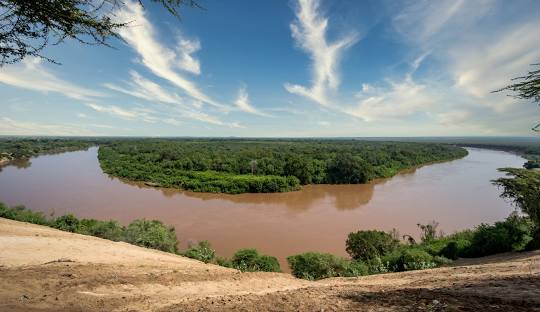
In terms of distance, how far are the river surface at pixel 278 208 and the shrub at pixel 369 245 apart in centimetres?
263

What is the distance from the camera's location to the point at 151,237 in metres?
15.6

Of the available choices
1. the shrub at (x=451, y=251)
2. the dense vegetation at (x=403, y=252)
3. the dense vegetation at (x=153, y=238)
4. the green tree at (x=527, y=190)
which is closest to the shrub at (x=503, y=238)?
the dense vegetation at (x=403, y=252)

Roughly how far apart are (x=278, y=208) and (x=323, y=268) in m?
17.9

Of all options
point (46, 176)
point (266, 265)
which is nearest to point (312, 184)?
point (266, 265)

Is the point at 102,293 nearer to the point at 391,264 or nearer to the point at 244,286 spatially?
the point at 244,286

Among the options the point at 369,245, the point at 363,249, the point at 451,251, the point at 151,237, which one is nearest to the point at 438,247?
the point at 451,251

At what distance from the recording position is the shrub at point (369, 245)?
15.3 meters

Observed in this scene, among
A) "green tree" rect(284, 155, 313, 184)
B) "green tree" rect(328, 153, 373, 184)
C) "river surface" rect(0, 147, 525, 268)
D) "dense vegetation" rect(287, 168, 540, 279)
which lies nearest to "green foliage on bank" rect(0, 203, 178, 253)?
"river surface" rect(0, 147, 525, 268)

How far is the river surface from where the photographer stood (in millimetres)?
20984

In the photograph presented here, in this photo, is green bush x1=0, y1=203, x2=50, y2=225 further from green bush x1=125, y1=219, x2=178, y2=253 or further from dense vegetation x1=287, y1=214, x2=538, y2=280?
dense vegetation x1=287, y1=214, x2=538, y2=280

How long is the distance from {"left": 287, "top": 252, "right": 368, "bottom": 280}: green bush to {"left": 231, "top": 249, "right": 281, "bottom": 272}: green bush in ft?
3.55

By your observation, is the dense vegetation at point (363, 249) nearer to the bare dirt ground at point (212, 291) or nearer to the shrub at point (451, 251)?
the shrub at point (451, 251)

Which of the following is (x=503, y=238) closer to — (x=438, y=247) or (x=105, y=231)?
(x=438, y=247)

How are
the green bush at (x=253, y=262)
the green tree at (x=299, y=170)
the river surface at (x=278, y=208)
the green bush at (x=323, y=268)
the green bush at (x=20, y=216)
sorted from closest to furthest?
the green bush at (x=323, y=268)
the green bush at (x=253, y=262)
the green bush at (x=20, y=216)
the river surface at (x=278, y=208)
the green tree at (x=299, y=170)
